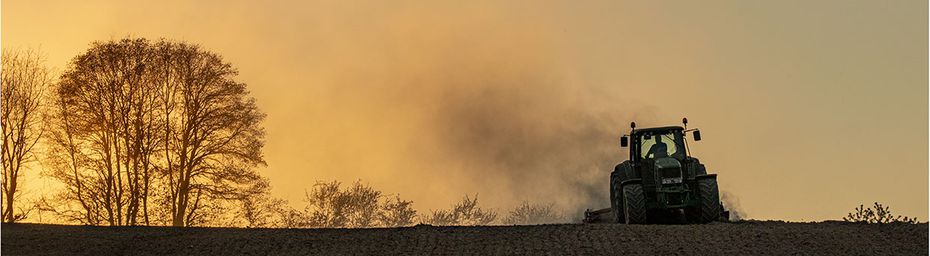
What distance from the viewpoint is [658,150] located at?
90.2 ft

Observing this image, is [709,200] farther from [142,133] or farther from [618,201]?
[142,133]

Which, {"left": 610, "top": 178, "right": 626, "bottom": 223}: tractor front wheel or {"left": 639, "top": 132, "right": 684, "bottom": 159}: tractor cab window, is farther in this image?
{"left": 610, "top": 178, "right": 626, "bottom": 223}: tractor front wheel

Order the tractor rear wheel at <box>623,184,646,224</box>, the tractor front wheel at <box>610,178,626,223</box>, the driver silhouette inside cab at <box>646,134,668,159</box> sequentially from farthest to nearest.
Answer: the tractor front wheel at <box>610,178,626,223</box> → the driver silhouette inside cab at <box>646,134,668,159</box> → the tractor rear wheel at <box>623,184,646,224</box>

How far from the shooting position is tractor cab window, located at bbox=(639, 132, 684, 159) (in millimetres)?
27422

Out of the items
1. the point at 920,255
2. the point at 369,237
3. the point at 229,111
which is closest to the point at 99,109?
the point at 229,111

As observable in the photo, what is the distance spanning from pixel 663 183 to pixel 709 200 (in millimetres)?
1146

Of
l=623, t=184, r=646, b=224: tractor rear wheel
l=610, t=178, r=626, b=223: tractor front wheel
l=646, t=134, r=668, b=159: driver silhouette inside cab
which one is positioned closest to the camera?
l=623, t=184, r=646, b=224: tractor rear wheel

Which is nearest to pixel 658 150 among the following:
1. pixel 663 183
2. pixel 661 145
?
pixel 661 145

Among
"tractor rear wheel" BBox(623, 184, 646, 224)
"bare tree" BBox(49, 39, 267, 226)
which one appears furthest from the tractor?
"bare tree" BBox(49, 39, 267, 226)

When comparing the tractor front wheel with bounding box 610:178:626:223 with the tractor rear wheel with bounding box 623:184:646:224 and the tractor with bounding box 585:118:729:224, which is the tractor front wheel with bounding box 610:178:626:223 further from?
the tractor rear wheel with bounding box 623:184:646:224

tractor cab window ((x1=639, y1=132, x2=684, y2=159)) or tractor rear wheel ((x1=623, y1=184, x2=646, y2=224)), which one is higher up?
tractor cab window ((x1=639, y1=132, x2=684, y2=159))

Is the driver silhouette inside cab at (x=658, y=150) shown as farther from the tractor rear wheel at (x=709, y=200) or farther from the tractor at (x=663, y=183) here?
the tractor rear wheel at (x=709, y=200)

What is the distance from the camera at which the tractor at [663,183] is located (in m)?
26.3

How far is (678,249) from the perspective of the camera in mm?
21812
